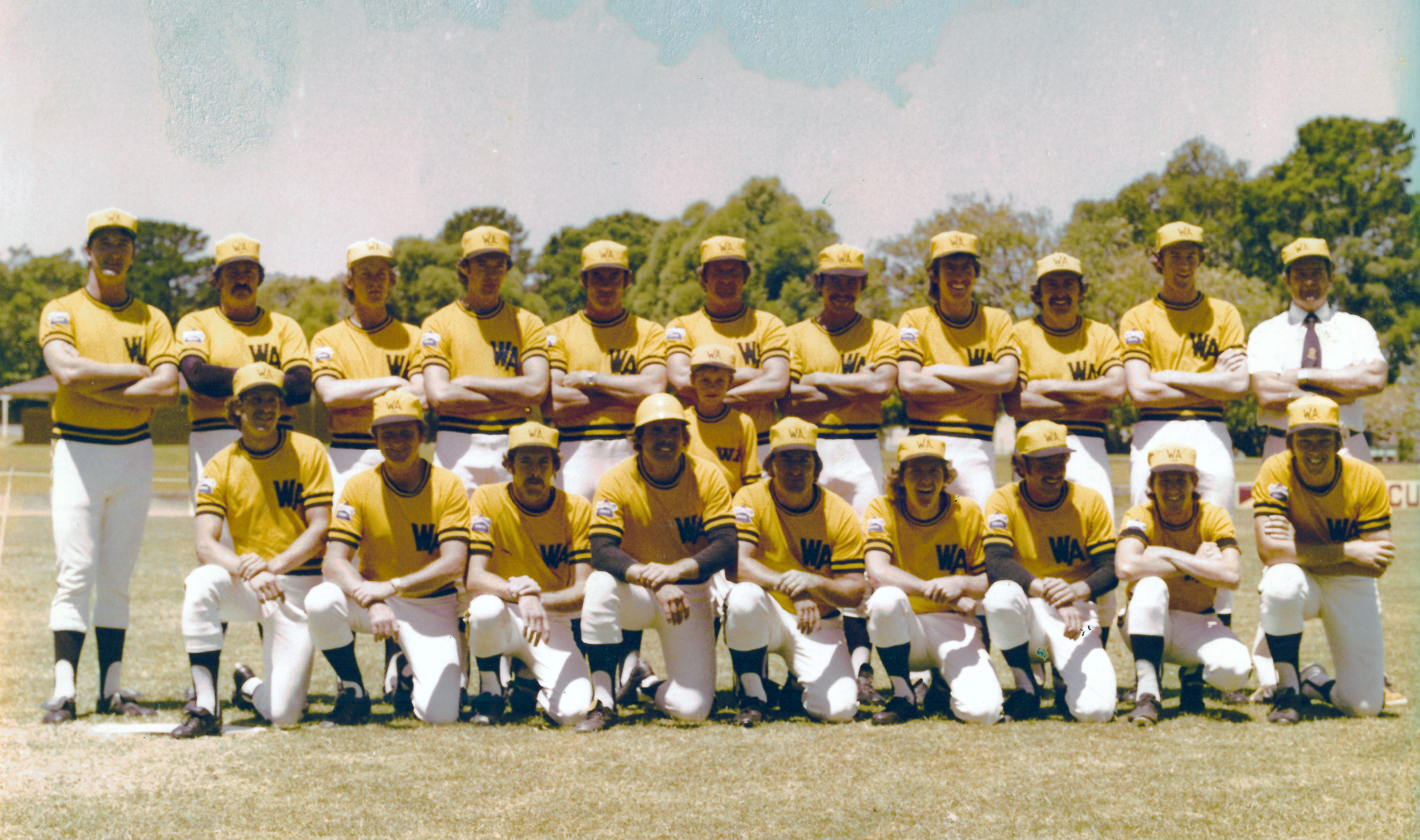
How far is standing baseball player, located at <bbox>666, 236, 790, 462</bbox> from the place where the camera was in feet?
24.7

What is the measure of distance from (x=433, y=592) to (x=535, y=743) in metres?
1.24

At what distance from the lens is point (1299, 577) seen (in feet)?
22.0

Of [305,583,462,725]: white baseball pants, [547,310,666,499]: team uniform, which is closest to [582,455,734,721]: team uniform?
[305,583,462,725]: white baseball pants

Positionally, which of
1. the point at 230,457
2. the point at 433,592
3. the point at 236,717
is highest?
the point at 230,457

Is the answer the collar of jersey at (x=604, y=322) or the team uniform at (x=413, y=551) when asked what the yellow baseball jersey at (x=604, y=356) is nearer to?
the collar of jersey at (x=604, y=322)

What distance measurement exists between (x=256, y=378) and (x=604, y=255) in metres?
2.12

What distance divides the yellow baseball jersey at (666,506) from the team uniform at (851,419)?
3.46ft

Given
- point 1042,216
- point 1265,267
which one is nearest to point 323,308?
point 1042,216

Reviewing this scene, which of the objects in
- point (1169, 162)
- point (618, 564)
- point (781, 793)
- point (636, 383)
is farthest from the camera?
point (1169, 162)

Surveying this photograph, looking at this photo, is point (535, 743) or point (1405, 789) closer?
point (1405, 789)

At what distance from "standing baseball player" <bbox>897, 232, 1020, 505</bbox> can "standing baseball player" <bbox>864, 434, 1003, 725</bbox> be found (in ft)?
1.74

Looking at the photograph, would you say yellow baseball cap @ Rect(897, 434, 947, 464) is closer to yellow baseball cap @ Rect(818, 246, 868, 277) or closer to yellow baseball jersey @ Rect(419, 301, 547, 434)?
yellow baseball cap @ Rect(818, 246, 868, 277)

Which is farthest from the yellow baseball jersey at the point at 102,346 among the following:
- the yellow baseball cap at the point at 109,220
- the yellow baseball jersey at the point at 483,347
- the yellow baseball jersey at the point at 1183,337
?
the yellow baseball jersey at the point at 1183,337

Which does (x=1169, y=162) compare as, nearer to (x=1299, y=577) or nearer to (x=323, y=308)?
(x=323, y=308)
